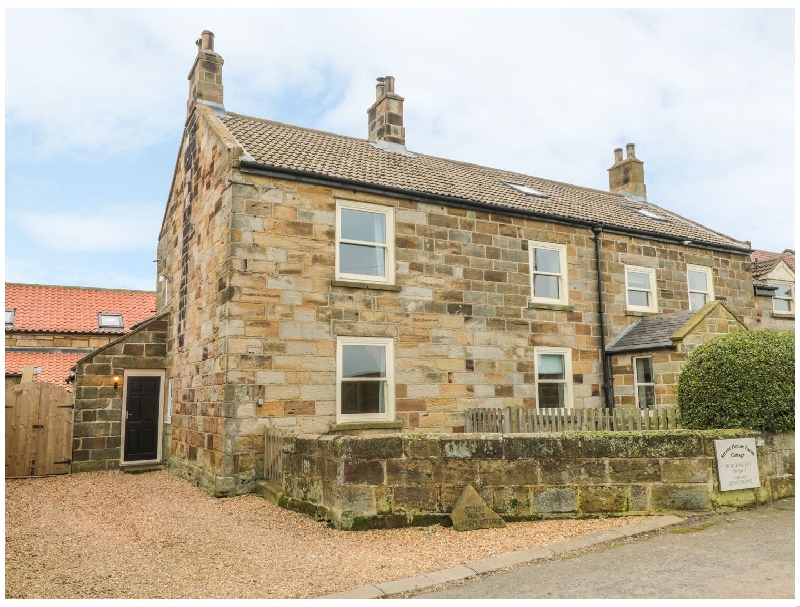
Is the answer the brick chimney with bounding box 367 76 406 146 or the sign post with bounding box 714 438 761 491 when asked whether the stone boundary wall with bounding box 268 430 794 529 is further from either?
the brick chimney with bounding box 367 76 406 146

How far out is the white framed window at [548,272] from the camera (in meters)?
14.5

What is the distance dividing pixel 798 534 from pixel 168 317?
1363cm

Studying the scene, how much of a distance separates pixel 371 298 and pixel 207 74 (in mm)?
7327

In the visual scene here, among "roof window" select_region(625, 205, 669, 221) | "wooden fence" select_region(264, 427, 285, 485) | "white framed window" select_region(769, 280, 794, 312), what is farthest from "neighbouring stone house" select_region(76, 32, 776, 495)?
"white framed window" select_region(769, 280, 794, 312)

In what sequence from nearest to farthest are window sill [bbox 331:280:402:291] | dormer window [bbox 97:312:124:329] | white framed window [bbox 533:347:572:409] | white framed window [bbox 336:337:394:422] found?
white framed window [bbox 336:337:394:422] < window sill [bbox 331:280:402:291] < white framed window [bbox 533:347:572:409] < dormer window [bbox 97:312:124:329]

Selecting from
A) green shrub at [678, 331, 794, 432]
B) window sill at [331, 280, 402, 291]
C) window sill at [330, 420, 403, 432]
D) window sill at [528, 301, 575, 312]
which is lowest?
window sill at [330, 420, 403, 432]

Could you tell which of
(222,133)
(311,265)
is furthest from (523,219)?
(222,133)

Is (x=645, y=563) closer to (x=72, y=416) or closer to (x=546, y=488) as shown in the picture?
(x=546, y=488)

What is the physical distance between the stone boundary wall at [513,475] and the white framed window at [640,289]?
7.88m

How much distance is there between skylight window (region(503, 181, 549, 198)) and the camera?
16605 millimetres

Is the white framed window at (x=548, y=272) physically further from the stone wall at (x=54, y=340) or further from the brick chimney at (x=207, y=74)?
the stone wall at (x=54, y=340)

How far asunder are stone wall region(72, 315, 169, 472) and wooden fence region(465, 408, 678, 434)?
7.71 metres

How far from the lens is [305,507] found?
8406 millimetres

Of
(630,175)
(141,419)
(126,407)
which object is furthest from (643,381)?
(126,407)
